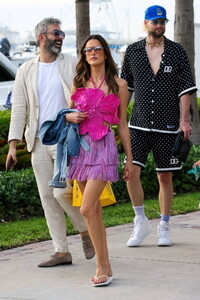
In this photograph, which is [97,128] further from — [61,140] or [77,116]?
[61,140]

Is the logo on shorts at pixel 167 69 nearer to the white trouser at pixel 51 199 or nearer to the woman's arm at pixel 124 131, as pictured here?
the woman's arm at pixel 124 131

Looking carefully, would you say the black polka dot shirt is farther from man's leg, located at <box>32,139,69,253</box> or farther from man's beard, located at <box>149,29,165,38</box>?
man's leg, located at <box>32,139,69,253</box>

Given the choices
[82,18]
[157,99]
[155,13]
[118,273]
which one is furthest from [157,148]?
[82,18]

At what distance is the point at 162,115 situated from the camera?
7578mm

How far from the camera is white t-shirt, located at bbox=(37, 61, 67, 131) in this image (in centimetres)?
685

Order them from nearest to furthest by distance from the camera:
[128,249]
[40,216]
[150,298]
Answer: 1. [150,298]
2. [128,249]
3. [40,216]

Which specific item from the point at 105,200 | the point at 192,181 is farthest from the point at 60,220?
the point at 192,181

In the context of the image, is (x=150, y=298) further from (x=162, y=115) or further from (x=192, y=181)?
(x=192, y=181)

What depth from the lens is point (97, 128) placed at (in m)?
6.27

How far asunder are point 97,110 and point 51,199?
0.95 m

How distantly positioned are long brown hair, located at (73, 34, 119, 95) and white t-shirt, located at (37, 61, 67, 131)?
33 cm

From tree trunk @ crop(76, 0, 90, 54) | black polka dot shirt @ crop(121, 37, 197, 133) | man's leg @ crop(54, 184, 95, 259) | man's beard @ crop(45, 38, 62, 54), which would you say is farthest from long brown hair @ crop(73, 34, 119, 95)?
tree trunk @ crop(76, 0, 90, 54)

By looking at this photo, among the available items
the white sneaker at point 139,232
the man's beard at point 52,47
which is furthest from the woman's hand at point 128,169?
the white sneaker at point 139,232

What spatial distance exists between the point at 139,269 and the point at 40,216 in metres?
3.21
